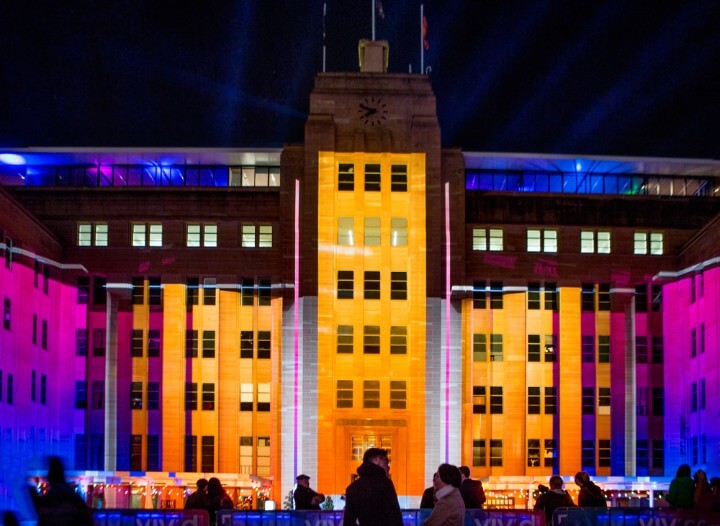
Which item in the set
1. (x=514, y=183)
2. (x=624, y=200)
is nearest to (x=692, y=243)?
(x=624, y=200)

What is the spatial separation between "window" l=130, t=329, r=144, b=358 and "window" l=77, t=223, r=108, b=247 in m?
5.40

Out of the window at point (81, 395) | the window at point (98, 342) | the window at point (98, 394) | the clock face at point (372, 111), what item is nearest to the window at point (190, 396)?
the window at point (98, 394)

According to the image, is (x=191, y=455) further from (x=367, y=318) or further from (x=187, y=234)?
(x=187, y=234)

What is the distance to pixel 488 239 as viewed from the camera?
240 ft

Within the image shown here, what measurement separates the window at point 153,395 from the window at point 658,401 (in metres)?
27.3

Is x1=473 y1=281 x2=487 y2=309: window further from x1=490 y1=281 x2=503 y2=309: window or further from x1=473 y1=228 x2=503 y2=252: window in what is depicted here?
x1=473 y1=228 x2=503 y2=252: window

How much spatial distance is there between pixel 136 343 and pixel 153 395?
3.01 meters

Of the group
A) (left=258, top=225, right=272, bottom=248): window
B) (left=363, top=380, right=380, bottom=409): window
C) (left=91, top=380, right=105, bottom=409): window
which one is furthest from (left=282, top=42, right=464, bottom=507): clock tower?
(left=91, top=380, right=105, bottom=409): window

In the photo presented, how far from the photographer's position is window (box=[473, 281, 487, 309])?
7206 centimetres

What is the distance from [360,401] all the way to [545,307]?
1170cm

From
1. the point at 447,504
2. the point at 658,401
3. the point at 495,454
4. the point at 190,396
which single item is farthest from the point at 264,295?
the point at 447,504

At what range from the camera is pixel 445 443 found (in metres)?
69.0

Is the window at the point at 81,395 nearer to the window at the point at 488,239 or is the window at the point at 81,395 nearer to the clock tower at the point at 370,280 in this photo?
the clock tower at the point at 370,280

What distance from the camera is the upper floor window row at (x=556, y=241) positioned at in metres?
73.0
